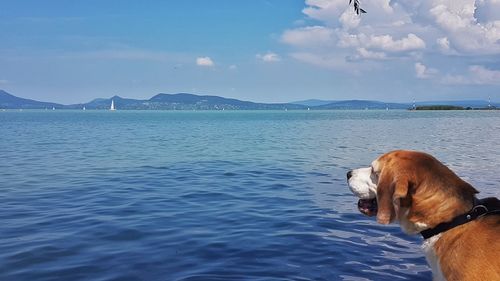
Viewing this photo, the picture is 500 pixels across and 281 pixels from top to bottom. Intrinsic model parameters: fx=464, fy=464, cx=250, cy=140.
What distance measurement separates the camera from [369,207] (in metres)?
6.18

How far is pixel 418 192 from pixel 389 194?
12.5 inches

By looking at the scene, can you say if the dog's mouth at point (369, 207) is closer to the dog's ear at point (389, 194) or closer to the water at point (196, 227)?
the dog's ear at point (389, 194)

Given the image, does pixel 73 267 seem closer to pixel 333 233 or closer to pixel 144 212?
pixel 144 212

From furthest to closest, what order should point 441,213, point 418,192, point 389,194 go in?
point 389,194, point 418,192, point 441,213

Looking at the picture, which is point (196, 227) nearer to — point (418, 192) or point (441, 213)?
point (418, 192)

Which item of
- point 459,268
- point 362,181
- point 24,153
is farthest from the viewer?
point 24,153

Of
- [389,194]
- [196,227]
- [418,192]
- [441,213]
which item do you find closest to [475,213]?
[441,213]

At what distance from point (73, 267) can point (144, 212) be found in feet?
16.5

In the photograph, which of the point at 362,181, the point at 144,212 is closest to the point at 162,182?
the point at 144,212

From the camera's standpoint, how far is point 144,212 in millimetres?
14203

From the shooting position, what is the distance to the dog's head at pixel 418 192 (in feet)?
16.9

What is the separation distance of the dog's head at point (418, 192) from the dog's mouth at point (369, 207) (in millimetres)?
631

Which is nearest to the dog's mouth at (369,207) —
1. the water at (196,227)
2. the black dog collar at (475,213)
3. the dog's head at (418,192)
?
the dog's head at (418,192)

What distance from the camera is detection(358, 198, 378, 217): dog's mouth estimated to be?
20.1 feet
